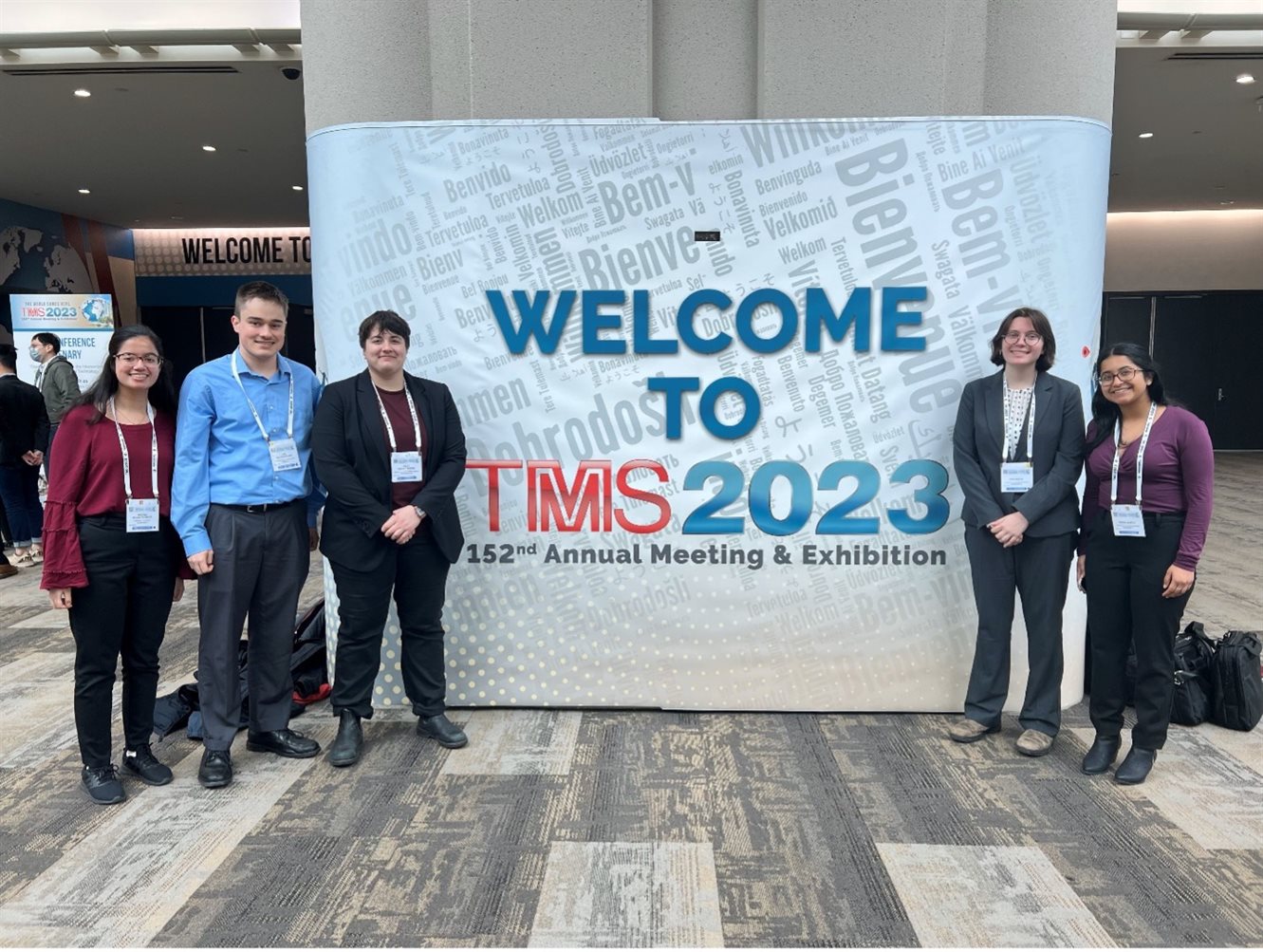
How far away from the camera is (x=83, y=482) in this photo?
9.46ft

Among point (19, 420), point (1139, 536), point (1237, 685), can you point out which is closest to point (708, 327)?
point (1139, 536)

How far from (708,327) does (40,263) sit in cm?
1499

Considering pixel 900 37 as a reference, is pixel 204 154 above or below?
above

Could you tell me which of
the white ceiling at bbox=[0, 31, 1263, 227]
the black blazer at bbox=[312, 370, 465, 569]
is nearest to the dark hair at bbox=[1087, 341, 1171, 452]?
the black blazer at bbox=[312, 370, 465, 569]

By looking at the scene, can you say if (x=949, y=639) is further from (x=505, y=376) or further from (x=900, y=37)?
(x=900, y=37)

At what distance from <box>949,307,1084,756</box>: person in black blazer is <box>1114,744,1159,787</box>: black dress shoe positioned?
26 centimetres

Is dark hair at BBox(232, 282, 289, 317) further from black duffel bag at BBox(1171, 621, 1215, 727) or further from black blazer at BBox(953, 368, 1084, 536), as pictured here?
black duffel bag at BBox(1171, 621, 1215, 727)

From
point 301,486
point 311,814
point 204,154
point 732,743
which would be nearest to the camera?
point 311,814

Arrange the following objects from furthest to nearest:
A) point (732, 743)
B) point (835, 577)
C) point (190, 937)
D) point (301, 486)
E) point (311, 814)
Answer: point (835, 577)
point (732, 743)
point (301, 486)
point (311, 814)
point (190, 937)

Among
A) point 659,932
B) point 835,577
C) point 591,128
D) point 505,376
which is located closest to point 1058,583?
point 835,577

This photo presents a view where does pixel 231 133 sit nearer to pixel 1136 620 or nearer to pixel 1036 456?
pixel 1036 456

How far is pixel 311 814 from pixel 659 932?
122cm

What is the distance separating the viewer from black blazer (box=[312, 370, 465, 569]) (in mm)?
3119

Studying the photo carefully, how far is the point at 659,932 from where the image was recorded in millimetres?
2246
